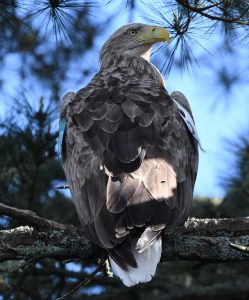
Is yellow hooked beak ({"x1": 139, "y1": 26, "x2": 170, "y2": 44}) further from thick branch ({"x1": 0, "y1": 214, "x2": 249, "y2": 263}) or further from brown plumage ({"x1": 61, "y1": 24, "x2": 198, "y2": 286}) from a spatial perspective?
thick branch ({"x1": 0, "y1": 214, "x2": 249, "y2": 263})

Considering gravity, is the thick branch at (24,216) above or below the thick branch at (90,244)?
above

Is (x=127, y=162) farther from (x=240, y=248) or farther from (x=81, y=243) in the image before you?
(x=240, y=248)

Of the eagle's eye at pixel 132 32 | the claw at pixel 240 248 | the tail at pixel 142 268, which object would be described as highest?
the eagle's eye at pixel 132 32

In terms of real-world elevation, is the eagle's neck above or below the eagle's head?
below

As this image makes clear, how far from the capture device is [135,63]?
7.20m

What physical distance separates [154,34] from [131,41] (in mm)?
456

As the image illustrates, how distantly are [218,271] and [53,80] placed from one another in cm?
276

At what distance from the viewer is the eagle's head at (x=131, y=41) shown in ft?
23.7

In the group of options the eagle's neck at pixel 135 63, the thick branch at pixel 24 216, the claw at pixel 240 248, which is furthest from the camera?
the eagle's neck at pixel 135 63

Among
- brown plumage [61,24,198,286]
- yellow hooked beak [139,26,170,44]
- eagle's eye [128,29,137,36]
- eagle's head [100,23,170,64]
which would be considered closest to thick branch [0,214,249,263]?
brown plumage [61,24,198,286]

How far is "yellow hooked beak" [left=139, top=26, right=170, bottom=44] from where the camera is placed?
6.56 metres

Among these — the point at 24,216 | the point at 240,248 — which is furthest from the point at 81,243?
the point at 240,248

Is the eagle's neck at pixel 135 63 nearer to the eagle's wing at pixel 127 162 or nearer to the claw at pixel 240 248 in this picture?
the eagle's wing at pixel 127 162

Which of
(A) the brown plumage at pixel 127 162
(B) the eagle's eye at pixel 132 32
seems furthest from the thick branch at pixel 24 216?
(B) the eagle's eye at pixel 132 32
